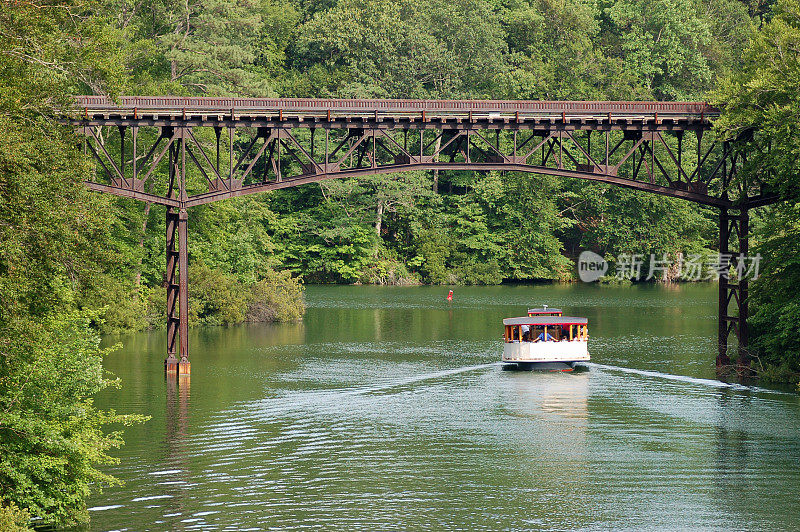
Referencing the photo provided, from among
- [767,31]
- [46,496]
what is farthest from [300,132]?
[46,496]

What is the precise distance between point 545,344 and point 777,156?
14.7 metres

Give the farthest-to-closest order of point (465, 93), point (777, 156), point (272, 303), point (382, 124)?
point (465, 93) < point (272, 303) < point (382, 124) < point (777, 156)

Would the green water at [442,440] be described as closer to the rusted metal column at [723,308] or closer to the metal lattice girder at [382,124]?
the rusted metal column at [723,308]

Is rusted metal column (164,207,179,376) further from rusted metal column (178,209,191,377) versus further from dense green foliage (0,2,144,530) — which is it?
dense green foliage (0,2,144,530)

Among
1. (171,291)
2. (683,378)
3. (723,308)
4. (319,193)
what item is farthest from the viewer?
(319,193)

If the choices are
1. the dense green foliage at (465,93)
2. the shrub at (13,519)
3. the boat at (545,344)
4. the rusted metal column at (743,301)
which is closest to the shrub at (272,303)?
the dense green foliage at (465,93)

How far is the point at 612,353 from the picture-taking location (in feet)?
189

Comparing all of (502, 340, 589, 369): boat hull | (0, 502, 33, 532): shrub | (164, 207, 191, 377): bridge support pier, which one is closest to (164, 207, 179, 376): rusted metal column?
(164, 207, 191, 377): bridge support pier

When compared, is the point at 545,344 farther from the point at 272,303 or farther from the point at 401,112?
the point at 272,303

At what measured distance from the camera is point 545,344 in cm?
5459

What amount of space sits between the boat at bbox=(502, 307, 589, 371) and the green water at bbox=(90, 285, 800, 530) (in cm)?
159

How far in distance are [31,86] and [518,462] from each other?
56.6 ft

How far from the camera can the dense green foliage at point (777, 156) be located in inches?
1778

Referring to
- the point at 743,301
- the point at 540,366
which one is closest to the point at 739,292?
the point at 743,301
